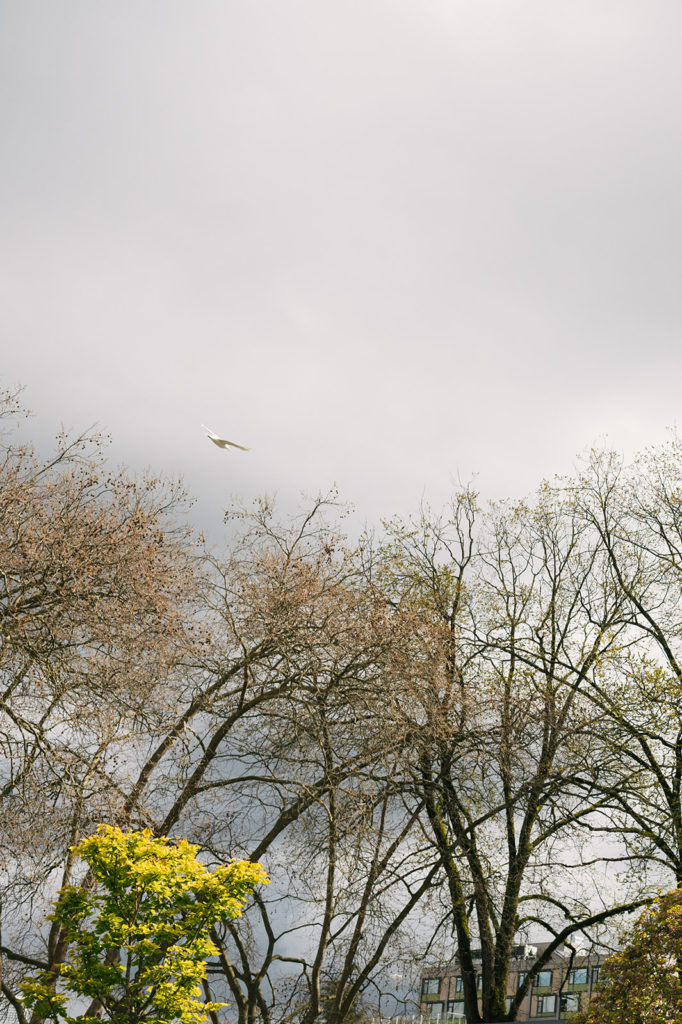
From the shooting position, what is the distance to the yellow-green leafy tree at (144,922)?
13023 millimetres

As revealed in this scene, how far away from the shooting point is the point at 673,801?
20.0m

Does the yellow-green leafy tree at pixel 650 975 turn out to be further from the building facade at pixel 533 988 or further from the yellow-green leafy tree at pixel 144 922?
the yellow-green leafy tree at pixel 144 922

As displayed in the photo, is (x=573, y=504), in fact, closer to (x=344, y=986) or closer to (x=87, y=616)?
(x=344, y=986)

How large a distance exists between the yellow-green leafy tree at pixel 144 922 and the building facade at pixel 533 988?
25.1 feet

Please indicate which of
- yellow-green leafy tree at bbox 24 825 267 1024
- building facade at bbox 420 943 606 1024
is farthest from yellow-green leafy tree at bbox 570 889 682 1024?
yellow-green leafy tree at bbox 24 825 267 1024

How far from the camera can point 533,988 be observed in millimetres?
61281

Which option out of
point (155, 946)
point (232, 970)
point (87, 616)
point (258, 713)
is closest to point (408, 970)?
point (232, 970)

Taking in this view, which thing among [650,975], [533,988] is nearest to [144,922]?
[650,975]

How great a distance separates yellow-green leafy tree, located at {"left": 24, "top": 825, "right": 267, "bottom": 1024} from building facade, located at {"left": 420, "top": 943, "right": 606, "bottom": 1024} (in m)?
7.64

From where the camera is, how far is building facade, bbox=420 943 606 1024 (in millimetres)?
24125

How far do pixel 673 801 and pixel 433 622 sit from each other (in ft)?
19.5

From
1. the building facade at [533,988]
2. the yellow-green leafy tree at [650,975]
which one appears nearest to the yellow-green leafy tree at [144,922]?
the yellow-green leafy tree at [650,975]

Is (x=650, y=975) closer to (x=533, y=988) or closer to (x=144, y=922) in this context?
(x=144, y=922)

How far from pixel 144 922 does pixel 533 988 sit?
180ft
